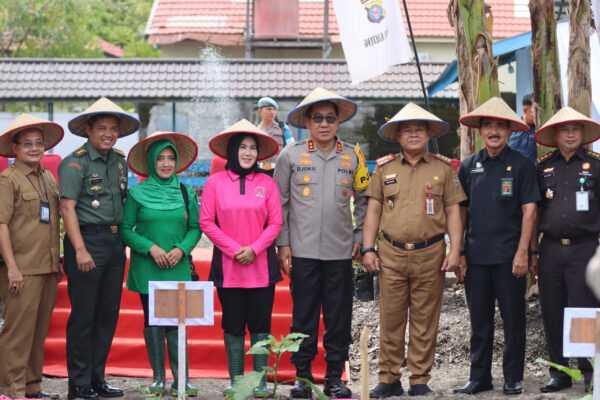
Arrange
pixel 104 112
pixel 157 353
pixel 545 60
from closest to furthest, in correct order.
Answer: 1. pixel 104 112
2. pixel 157 353
3. pixel 545 60

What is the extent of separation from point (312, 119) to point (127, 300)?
2814 millimetres

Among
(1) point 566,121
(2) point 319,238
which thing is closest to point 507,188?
(1) point 566,121

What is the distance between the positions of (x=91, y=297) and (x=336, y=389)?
1.77m

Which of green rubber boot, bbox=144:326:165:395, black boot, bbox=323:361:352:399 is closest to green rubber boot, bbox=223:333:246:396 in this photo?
green rubber boot, bbox=144:326:165:395

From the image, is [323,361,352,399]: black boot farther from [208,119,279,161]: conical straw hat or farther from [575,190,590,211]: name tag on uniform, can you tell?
[575,190,590,211]: name tag on uniform

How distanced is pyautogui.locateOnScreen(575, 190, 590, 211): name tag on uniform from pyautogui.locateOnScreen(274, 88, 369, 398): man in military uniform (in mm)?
1479

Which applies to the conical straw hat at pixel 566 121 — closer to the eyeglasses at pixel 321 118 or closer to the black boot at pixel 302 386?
the eyeglasses at pixel 321 118

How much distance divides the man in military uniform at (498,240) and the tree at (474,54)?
112 cm

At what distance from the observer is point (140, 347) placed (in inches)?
261

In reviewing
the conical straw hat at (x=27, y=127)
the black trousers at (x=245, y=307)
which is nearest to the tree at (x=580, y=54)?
→ the black trousers at (x=245, y=307)

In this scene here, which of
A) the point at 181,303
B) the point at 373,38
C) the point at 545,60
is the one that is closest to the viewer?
the point at 181,303

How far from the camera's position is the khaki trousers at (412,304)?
5262 mm

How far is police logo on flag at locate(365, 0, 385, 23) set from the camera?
7293mm

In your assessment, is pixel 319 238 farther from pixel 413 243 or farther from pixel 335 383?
pixel 335 383
